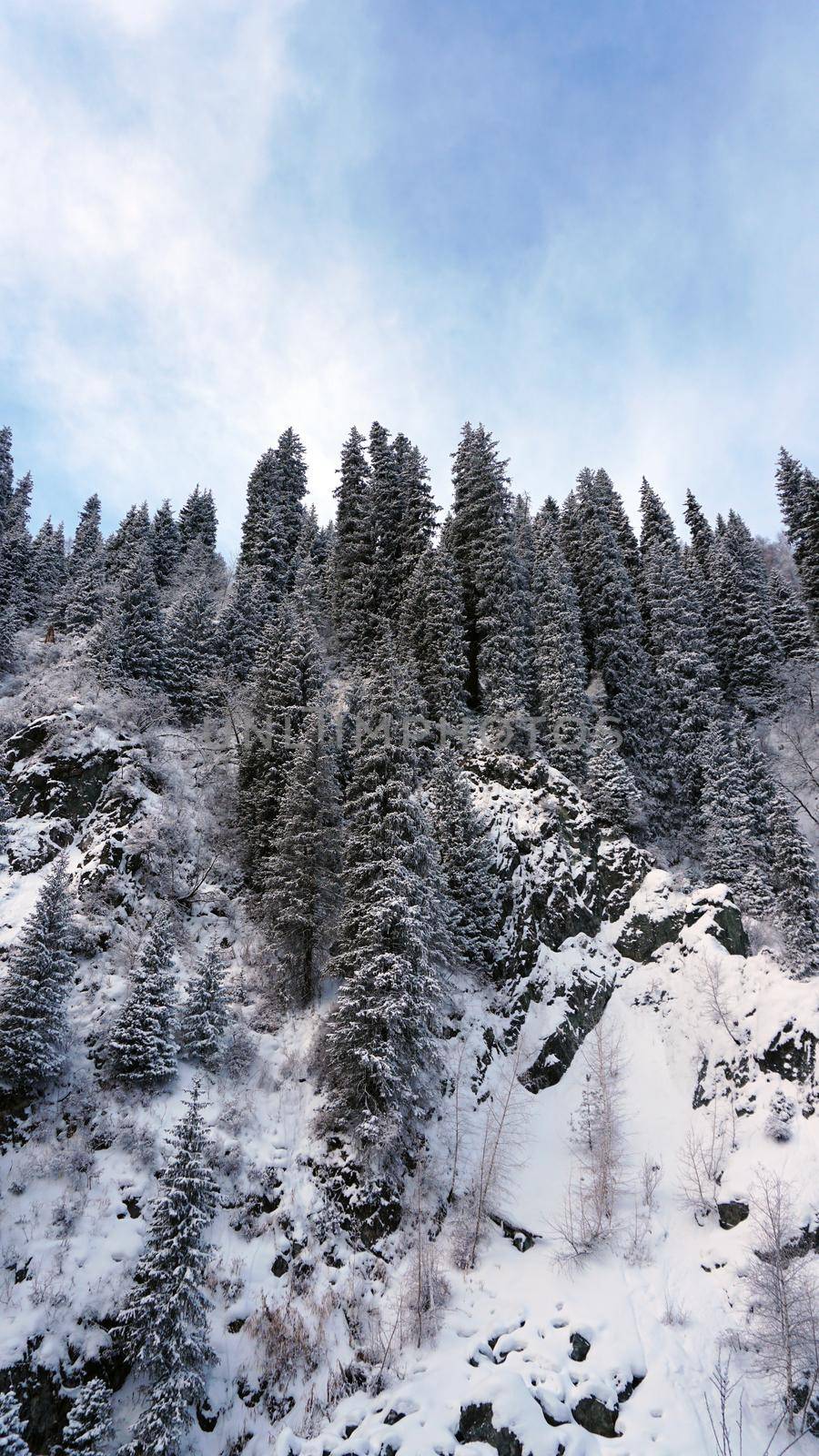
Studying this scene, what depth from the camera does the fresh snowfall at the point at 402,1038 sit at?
1339 centimetres

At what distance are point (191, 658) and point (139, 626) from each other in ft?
11.3

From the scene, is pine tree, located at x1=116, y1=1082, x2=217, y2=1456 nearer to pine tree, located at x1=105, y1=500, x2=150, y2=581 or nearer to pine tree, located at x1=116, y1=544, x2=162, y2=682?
pine tree, located at x1=116, y1=544, x2=162, y2=682

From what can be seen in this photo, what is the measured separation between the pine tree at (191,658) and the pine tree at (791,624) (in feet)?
136

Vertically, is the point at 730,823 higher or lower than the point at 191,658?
lower

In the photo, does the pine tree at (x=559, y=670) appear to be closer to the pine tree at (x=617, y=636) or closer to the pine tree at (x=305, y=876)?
the pine tree at (x=617, y=636)

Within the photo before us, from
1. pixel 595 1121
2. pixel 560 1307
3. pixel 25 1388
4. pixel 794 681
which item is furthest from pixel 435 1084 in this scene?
pixel 794 681

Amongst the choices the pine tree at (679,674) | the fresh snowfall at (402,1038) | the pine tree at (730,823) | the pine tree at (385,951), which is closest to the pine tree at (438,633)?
the fresh snowfall at (402,1038)

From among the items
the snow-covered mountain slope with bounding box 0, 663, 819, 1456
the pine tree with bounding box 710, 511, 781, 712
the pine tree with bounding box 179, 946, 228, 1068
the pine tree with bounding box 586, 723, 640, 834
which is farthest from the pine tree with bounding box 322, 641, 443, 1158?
the pine tree with bounding box 710, 511, 781, 712

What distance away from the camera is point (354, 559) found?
1734 inches

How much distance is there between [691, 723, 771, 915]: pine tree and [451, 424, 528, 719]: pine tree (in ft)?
38.1

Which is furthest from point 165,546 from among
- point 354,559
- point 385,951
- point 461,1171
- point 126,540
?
point 461,1171

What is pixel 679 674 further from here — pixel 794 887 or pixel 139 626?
pixel 139 626

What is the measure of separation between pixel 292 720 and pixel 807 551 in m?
46.1

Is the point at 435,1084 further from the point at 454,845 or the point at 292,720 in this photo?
the point at 292,720
